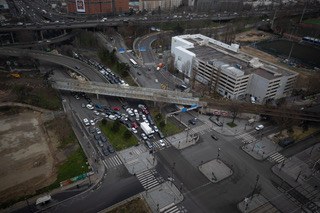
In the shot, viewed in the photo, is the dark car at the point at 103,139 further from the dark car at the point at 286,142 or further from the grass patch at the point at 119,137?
the dark car at the point at 286,142

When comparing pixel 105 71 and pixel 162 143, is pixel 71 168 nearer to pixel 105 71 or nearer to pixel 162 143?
pixel 162 143

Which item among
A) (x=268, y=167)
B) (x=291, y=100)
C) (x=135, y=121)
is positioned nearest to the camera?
(x=268, y=167)

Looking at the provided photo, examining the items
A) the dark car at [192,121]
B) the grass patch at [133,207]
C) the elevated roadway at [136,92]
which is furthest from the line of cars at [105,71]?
the grass patch at [133,207]

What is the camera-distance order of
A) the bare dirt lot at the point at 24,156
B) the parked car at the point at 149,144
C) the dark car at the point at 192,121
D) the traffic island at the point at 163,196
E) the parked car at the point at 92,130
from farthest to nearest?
1. the dark car at the point at 192,121
2. the parked car at the point at 92,130
3. the parked car at the point at 149,144
4. the bare dirt lot at the point at 24,156
5. the traffic island at the point at 163,196

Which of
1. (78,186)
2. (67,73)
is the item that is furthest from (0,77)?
(78,186)

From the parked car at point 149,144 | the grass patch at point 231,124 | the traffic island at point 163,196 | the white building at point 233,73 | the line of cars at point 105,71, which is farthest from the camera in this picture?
the line of cars at point 105,71

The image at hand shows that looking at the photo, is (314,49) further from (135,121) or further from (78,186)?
(78,186)

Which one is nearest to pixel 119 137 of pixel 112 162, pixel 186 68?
pixel 112 162
